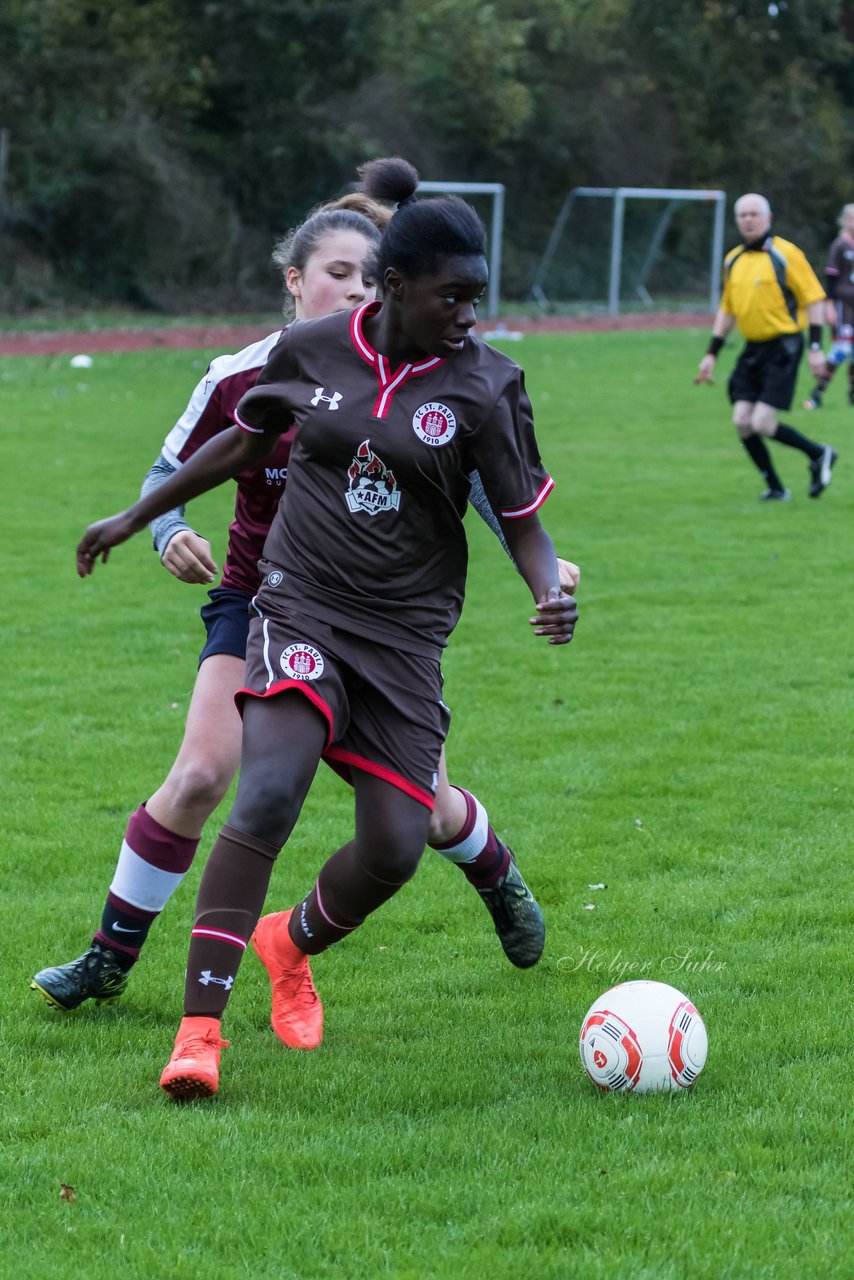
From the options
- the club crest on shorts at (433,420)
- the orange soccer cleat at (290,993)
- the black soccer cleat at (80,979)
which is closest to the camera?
the club crest on shorts at (433,420)

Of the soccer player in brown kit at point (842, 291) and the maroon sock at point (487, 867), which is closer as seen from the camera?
the maroon sock at point (487, 867)

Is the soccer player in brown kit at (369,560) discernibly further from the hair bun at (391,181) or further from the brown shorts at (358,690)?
the hair bun at (391,181)

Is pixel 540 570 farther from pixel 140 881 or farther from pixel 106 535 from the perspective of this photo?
pixel 140 881

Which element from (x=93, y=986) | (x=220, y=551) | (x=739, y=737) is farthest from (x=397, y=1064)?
(x=220, y=551)

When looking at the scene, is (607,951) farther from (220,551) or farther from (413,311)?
(220,551)

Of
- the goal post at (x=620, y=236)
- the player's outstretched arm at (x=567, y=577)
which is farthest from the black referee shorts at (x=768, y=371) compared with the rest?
the goal post at (x=620, y=236)

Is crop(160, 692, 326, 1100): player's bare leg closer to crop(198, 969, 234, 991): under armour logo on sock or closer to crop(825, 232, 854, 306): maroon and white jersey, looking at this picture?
crop(198, 969, 234, 991): under armour logo on sock

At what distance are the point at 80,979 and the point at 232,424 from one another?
1501 millimetres

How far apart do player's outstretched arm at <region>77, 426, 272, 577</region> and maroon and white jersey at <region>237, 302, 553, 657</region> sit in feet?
0.22

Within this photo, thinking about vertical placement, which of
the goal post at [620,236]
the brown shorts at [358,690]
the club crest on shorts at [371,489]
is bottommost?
the goal post at [620,236]

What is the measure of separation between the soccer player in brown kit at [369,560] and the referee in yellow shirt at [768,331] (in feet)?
31.7

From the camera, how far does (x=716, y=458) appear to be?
52.9ft

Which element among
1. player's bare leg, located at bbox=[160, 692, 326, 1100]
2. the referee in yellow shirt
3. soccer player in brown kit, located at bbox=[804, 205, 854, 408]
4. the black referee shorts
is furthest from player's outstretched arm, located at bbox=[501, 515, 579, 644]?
soccer player in brown kit, located at bbox=[804, 205, 854, 408]

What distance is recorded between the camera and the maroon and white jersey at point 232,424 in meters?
4.43
